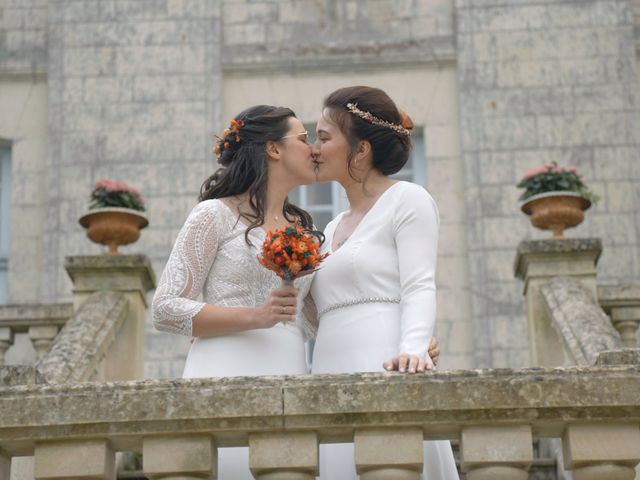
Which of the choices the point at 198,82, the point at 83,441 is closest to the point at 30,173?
the point at 198,82

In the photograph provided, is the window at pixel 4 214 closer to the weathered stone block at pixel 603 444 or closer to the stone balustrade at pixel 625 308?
the stone balustrade at pixel 625 308

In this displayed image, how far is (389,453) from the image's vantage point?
323cm

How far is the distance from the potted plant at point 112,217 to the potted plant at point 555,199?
8.84 feet

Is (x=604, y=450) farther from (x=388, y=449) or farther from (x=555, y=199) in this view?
(x=555, y=199)

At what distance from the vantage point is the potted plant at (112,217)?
865cm

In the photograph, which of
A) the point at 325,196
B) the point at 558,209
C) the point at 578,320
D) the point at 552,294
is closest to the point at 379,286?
the point at 578,320

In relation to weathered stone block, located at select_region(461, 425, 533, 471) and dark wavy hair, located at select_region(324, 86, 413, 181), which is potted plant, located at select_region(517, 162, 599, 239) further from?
weathered stone block, located at select_region(461, 425, 533, 471)

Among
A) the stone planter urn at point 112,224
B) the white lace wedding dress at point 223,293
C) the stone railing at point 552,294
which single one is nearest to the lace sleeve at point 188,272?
the white lace wedding dress at point 223,293

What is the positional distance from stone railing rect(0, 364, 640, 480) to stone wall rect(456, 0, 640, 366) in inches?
274

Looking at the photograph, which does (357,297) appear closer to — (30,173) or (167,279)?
(167,279)

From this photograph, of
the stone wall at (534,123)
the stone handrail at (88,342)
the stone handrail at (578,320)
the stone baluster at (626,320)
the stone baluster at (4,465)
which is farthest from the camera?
the stone wall at (534,123)

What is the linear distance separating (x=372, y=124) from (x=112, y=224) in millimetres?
4559

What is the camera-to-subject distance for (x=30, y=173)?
1112cm

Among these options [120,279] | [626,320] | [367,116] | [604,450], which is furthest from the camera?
[120,279]
